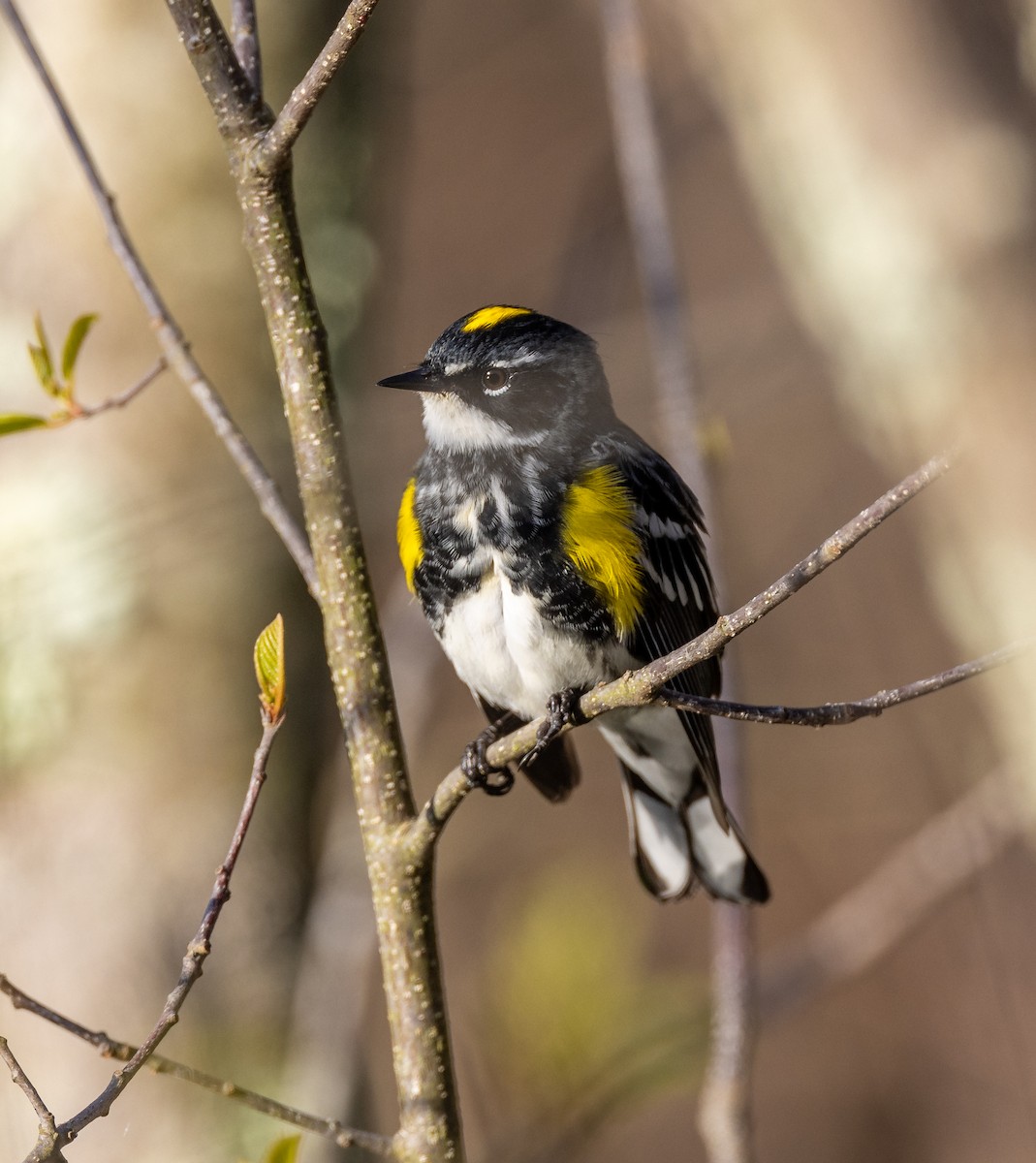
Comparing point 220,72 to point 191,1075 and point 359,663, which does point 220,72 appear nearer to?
point 359,663

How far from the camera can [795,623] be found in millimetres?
8266

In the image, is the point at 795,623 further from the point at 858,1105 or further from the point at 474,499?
the point at 474,499

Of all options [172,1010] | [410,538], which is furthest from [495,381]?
[172,1010]

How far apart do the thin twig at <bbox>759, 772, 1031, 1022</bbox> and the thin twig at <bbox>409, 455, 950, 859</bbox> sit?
1.81 metres

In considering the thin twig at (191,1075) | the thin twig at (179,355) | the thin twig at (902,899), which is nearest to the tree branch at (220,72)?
the thin twig at (179,355)

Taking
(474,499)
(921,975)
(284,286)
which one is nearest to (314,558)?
(284,286)

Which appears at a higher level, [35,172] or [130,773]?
[35,172]

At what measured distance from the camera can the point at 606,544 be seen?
2.62 meters

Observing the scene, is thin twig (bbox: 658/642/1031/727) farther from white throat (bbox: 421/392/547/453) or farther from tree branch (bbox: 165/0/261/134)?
white throat (bbox: 421/392/547/453)

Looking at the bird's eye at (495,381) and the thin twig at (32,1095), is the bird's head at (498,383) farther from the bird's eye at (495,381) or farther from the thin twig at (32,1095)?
the thin twig at (32,1095)

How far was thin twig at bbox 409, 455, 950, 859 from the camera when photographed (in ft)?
4.91

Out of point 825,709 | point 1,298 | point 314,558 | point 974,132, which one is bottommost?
point 825,709

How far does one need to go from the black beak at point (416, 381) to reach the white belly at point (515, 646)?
434 mm

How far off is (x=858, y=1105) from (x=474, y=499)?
6.01 metres
